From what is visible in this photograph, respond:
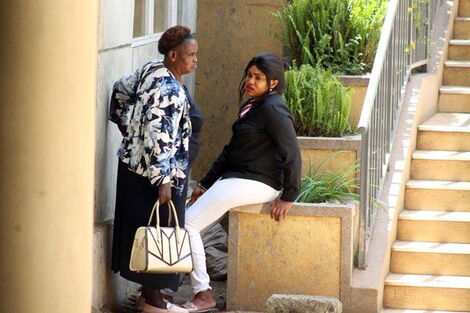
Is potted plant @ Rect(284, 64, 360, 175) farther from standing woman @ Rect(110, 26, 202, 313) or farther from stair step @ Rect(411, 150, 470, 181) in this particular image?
stair step @ Rect(411, 150, 470, 181)

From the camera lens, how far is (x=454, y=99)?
35.0ft

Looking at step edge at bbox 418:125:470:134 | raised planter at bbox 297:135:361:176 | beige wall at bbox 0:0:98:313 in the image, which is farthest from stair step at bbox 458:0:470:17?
beige wall at bbox 0:0:98:313

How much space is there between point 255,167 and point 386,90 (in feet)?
6.11

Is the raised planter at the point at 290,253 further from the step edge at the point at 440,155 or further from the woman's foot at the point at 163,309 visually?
the step edge at the point at 440,155

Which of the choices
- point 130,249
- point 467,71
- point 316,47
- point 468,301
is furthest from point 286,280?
point 467,71

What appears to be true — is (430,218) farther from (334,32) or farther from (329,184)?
(334,32)

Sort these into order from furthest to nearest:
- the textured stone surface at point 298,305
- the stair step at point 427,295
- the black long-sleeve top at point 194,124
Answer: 1. the stair step at point 427,295
2. the black long-sleeve top at point 194,124
3. the textured stone surface at point 298,305

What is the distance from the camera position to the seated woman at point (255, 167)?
7422mm

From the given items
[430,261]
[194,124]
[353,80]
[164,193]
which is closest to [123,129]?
[194,124]

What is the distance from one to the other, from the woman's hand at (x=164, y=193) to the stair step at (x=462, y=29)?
5.30m

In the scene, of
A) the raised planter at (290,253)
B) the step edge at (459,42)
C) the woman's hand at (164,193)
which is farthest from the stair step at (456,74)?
the woman's hand at (164,193)

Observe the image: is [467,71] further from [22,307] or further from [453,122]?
[22,307]

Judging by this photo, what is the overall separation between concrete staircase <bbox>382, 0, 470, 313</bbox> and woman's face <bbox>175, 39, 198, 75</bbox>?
241cm

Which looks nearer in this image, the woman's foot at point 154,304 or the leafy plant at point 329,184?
the woman's foot at point 154,304
